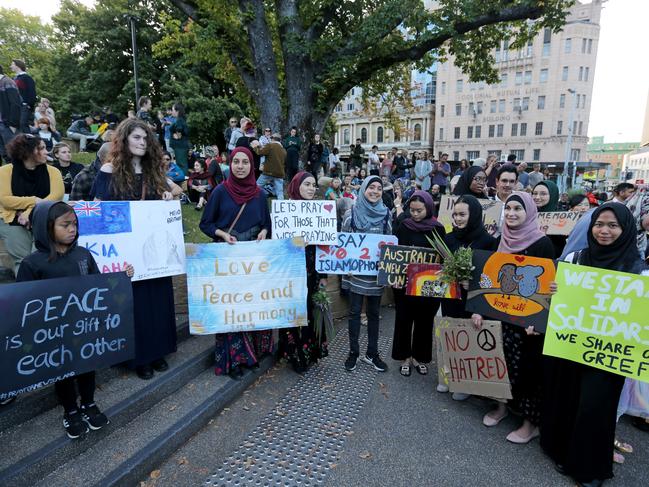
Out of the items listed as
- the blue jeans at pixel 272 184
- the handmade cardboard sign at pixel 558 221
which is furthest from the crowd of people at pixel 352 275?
the blue jeans at pixel 272 184

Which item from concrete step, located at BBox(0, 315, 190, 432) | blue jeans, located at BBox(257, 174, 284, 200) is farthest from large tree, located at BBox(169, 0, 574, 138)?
concrete step, located at BBox(0, 315, 190, 432)

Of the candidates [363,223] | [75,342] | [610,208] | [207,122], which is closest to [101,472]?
[75,342]

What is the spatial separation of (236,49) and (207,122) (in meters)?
9.38

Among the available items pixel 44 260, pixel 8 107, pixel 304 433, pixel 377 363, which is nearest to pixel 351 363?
pixel 377 363

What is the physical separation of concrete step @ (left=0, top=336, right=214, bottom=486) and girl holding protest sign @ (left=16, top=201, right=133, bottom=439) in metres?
0.11

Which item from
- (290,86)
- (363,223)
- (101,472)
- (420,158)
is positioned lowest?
(101,472)

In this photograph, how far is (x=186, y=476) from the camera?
9.32 ft

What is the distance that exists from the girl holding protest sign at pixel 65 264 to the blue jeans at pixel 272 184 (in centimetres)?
649

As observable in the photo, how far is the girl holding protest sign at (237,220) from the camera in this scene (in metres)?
3.63

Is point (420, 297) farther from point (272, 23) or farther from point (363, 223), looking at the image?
point (272, 23)

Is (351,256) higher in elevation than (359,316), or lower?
higher

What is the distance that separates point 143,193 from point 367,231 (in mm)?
2280

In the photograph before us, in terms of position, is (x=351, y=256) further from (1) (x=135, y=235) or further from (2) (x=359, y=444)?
(1) (x=135, y=235)

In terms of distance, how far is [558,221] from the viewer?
5.54m
